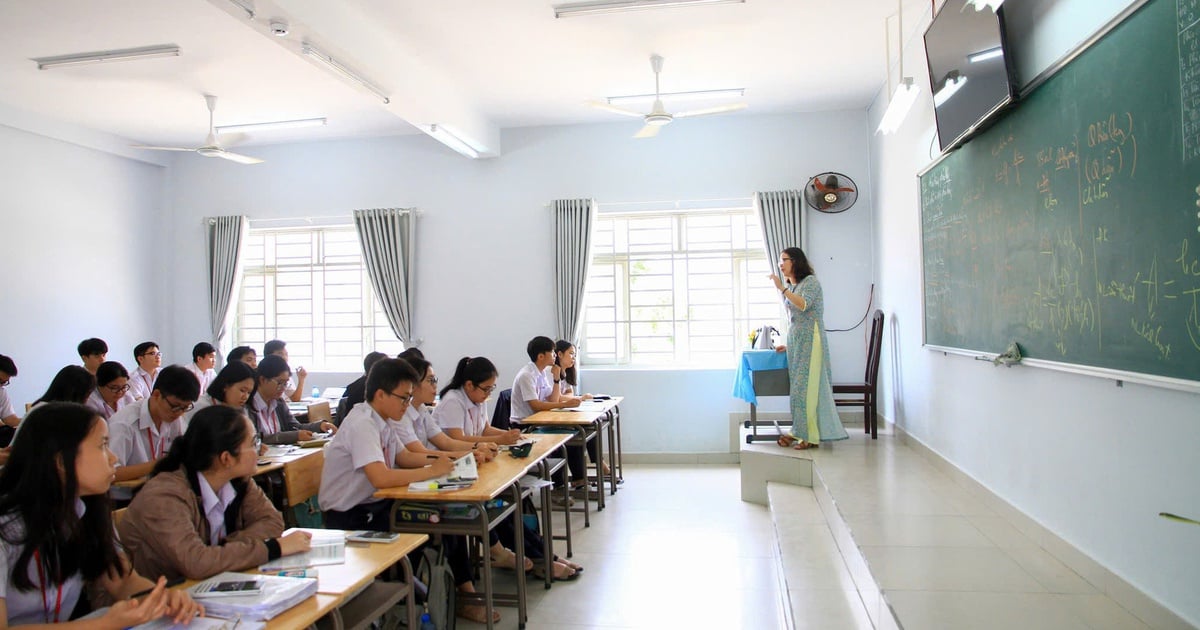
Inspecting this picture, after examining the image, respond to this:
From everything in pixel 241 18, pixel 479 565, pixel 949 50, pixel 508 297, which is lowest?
pixel 479 565

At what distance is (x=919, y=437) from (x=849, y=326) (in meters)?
1.90

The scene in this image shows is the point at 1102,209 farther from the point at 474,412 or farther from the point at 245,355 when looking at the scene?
the point at 245,355

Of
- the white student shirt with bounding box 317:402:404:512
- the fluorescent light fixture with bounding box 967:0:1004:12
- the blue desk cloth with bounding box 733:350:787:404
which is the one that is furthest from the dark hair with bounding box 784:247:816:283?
the white student shirt with bounding box 317:402:404:512

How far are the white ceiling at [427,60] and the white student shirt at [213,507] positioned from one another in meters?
2.62

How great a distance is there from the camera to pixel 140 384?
19.0 feet

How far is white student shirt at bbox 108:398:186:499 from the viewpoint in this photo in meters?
3.53

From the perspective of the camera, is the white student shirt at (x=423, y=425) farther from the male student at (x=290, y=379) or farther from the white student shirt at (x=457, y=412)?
the male student at (x=290, y=379)

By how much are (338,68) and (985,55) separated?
3589 millimetres

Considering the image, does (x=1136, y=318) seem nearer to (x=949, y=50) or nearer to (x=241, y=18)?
(x=949, y=50)

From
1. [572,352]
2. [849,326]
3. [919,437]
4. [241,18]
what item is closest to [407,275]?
[572,352]

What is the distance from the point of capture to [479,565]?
3.65 m

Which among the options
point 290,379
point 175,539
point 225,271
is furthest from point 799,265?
point 225,271

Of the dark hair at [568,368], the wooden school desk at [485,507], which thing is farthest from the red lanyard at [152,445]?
the dark hair at [568,368]

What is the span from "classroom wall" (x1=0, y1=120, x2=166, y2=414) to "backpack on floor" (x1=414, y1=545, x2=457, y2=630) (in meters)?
5.82
